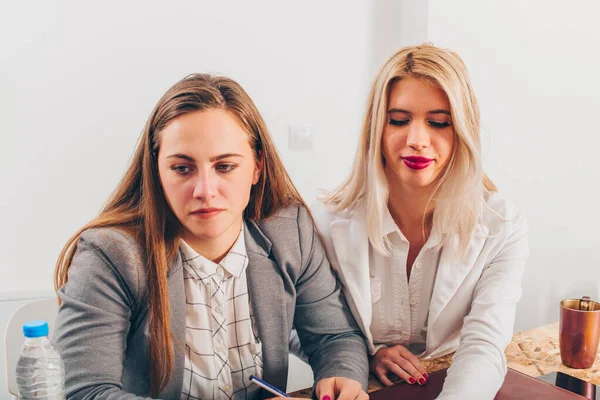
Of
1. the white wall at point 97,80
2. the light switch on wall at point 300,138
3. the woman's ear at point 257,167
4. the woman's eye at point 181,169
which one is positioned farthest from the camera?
the light switch on wall at point 300,138

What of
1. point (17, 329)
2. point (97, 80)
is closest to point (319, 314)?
point (17, 329)

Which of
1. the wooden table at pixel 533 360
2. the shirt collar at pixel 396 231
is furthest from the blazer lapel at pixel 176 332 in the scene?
the shirt collar at pixel 396 231

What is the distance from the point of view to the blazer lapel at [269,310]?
1.09 metres

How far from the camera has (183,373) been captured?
1.01m

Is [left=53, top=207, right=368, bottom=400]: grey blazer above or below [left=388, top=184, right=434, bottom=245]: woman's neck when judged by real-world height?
below

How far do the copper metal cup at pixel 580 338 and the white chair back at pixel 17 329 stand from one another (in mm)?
1150

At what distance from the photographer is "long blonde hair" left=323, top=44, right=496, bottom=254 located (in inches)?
45.2

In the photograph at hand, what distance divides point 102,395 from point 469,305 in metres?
0.74

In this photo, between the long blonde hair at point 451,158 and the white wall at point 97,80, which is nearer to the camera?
the long blonde hair at point 451,158

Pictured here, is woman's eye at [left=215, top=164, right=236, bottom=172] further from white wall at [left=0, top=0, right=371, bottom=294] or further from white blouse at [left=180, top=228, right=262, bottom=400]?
white wall at [left=0, top=0, right=371, bottom=294]

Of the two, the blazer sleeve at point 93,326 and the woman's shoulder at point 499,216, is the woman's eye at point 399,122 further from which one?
the blazer sleeve at point 93,326

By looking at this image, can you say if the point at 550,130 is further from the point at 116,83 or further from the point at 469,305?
the point at 116,83

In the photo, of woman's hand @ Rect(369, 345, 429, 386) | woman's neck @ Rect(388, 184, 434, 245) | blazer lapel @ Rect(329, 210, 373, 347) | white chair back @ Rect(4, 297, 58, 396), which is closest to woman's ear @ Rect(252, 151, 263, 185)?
blazer lapel @ Rect(329, 210, 373, 347)

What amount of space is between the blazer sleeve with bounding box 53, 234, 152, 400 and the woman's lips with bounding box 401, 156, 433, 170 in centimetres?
58
